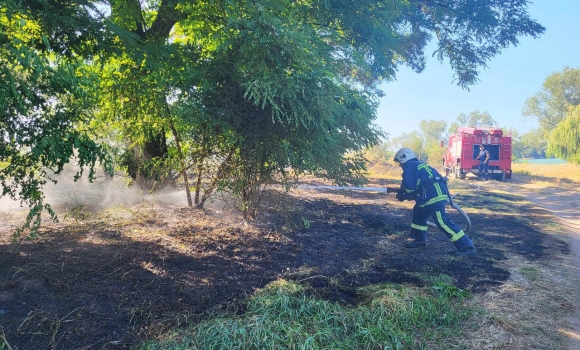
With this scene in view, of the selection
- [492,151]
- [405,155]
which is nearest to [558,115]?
[492,151]

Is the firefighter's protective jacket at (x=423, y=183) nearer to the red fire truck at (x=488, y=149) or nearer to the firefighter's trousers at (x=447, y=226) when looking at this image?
the firefighter's trousers at (x=447, y=226)

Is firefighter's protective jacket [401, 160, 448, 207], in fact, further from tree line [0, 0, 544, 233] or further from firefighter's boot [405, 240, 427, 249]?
tree line [0, 0, 544, 233]

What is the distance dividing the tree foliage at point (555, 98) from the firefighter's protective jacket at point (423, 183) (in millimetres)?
37637

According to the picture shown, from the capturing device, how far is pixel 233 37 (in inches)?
230

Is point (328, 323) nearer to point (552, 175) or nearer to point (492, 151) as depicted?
point (492, 151)

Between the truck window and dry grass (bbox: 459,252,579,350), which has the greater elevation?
the truck window

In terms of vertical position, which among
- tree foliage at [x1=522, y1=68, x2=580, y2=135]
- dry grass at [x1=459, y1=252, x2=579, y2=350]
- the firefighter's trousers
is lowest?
dry grass at [x1=459, y1=252, x2=579, y2=350]

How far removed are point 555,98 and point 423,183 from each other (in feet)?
151

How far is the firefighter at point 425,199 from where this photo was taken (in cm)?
641

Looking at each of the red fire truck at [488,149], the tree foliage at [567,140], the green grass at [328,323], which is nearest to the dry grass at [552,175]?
the tree foliage at [567,140]

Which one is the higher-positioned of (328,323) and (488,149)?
(488,149)

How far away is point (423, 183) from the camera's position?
6680 mm

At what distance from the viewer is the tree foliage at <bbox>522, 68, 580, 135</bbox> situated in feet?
135

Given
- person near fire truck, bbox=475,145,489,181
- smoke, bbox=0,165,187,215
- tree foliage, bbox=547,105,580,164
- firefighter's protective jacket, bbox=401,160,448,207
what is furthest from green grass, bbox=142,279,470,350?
tree foliage, bbox=547,105,580,164
